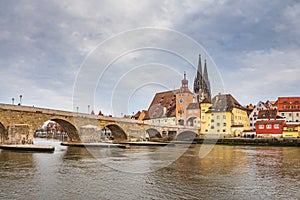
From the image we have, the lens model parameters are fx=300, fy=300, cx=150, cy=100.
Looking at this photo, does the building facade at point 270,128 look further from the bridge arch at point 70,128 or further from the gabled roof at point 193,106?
the bridge arch at point 70,128

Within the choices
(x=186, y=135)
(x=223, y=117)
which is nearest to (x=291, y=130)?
(x=223, y=117)

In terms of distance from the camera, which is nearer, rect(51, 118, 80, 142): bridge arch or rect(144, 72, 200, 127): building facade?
rect(51, 118, 80, 142): bridge arch

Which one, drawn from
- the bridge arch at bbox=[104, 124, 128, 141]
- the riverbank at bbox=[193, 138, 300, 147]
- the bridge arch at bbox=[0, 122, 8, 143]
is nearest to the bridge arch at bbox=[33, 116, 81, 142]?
the bridge arch at bbox=[0, 122, 8, 143]

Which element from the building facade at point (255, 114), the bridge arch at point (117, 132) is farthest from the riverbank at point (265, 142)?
the building facade at point (255, 114)

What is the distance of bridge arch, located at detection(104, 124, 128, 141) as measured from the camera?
4753 cm

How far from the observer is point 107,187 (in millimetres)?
12250

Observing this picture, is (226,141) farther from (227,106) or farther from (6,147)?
(6,147)

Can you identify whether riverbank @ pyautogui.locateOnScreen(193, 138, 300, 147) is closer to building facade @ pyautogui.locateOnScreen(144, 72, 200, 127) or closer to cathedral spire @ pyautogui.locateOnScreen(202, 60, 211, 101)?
building facade @ pyautogui.locateOnScreen(144, 72, 200, 127)

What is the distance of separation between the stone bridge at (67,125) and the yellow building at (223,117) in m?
14.1

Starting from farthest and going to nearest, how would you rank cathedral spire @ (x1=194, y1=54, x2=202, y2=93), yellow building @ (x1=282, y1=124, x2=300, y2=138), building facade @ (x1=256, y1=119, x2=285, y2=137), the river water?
cathedral spire @ (x1=194, y1=54, x2=202, y2=93) < building facade @ (x1=256, y1=119, x2=285, y2=137) < yellow building @ (x1=282, y1=124, x2=300, y2=138) < the river water

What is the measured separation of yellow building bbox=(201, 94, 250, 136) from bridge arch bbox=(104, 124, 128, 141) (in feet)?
94.4


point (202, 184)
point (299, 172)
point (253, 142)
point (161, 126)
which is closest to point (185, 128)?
point (161, 126)

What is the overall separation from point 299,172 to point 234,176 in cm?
456

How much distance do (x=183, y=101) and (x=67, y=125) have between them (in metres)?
49.2
